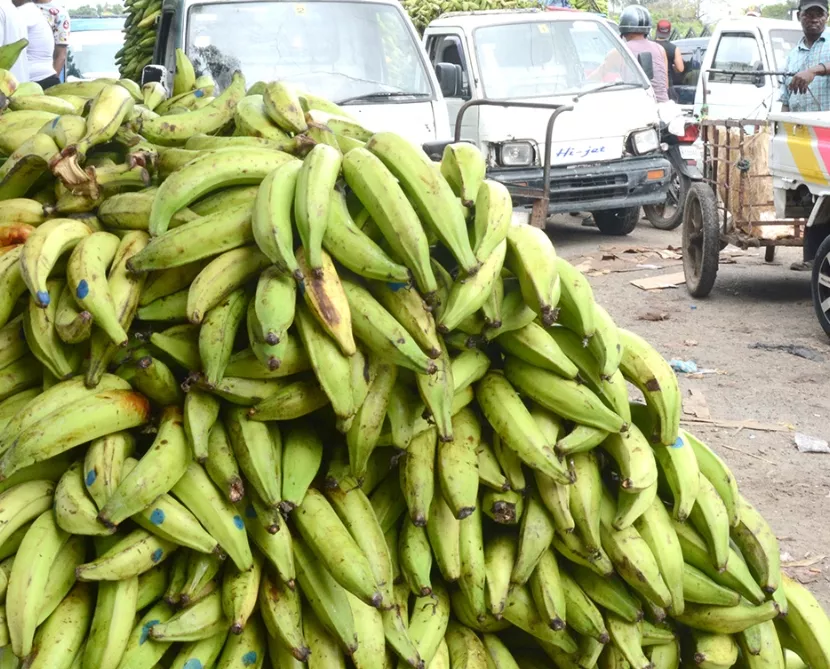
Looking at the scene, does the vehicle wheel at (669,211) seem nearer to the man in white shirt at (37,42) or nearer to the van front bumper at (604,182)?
the van front bumper at (604,182)

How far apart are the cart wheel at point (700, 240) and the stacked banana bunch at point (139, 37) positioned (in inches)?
224

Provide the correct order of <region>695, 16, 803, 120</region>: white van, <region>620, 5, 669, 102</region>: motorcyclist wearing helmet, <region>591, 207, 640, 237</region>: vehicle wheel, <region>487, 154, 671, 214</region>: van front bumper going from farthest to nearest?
<region>620, 5, 669, 102</region>: motorcyclist wearing helmet < <region>695, 16, 803, 120</region>: white van < <region>591, 207, 640, 237</region>: vehicle wheel < <region>487, 154, 671, 214</region>: van front bumper

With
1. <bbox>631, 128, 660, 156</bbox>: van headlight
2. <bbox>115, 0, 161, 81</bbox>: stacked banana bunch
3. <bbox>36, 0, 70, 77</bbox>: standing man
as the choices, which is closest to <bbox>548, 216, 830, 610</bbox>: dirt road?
<bbox>631, 128, 660, 156</bbox>: van headlight

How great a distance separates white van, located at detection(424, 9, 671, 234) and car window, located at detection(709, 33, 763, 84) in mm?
2155

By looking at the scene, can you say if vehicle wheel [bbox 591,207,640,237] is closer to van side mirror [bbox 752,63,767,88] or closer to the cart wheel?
van side mirror [bbox 752,63,767,88]

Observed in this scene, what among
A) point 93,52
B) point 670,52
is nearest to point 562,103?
point 670,52

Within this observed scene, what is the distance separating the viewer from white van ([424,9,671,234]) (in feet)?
34.3

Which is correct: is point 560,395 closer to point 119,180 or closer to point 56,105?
point 119,180

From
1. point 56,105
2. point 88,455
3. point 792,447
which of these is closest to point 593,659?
point 88,455

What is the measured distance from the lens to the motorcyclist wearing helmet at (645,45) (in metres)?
12.9

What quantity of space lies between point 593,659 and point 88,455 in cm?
106

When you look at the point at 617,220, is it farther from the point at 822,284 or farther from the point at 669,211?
the point at 822,284

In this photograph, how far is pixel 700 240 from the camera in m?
8.81

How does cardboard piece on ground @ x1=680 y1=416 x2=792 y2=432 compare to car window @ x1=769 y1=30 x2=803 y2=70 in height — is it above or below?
below
